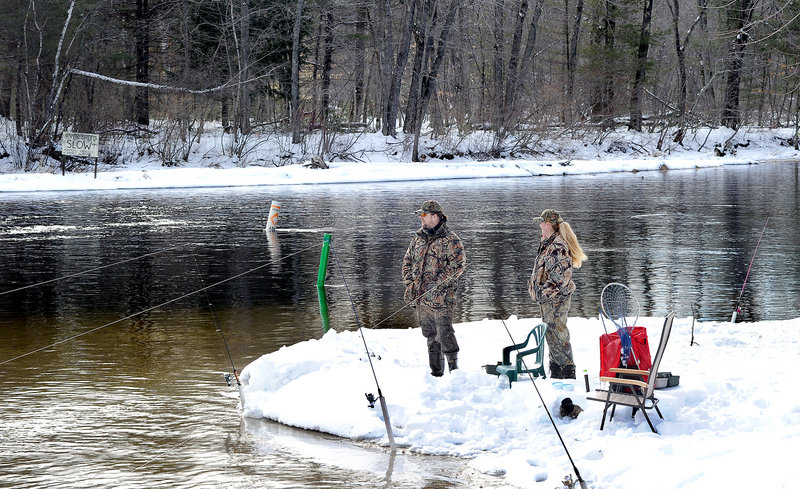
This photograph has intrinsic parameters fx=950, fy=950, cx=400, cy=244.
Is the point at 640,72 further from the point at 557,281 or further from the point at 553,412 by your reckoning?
the point at 553,412

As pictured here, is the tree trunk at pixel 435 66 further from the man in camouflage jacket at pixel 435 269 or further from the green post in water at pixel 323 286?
the man in camouflage jacket at pixel 435 269

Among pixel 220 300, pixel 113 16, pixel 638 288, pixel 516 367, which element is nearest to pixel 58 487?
pixel 516 367

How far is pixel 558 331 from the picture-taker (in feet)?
27.9

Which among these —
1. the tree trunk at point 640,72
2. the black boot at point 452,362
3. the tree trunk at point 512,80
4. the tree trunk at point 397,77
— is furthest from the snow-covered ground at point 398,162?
the black boot at point 452,362

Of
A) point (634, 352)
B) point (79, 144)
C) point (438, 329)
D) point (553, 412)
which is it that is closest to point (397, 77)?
point (79, 144)

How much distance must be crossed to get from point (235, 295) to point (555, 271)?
6.85 metres

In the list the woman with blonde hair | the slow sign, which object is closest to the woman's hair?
the woman with blonde hair

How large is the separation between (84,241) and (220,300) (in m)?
8.21

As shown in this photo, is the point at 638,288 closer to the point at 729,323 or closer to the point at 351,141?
the point at 729,323

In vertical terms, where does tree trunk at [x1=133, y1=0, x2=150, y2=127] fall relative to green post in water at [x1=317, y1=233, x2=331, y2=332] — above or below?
above

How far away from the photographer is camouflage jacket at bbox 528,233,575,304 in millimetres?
8430

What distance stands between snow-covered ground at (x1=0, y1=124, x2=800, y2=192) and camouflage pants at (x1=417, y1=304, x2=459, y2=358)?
105ft

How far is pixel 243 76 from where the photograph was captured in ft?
165

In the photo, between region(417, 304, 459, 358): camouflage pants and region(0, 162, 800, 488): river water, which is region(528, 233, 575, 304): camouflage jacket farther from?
region(0, 162, 800, 488): river water
